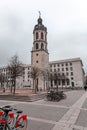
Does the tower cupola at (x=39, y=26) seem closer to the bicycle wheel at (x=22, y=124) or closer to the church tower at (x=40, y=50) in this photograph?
the church tower at (x=40, y=50)

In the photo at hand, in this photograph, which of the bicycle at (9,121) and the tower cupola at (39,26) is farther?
the tower cupola at (39,26)

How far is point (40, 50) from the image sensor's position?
5712cm

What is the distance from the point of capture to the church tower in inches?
2196

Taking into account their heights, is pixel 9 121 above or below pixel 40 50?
below

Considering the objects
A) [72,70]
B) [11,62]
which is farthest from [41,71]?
[72,70]

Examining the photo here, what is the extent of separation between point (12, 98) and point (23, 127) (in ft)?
53.5

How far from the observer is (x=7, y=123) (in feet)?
13.3

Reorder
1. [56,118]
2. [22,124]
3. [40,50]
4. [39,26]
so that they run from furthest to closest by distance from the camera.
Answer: [39,26] → [40,50] → [56,118] → [22,124]

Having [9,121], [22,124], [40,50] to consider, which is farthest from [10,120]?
[40,50]

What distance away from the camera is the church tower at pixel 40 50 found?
55769mm

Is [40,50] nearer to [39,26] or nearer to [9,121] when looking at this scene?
[39,26]

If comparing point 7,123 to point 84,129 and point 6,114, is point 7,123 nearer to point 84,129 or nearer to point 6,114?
point 6,114

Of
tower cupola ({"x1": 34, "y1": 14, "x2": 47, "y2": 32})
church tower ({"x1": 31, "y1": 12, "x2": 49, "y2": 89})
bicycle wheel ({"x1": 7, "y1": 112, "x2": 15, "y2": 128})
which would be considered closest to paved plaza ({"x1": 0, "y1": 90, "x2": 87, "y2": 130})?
bicycle wheel ({"x1": 7, "y1": 112, "x2": 15, "y2": 128})

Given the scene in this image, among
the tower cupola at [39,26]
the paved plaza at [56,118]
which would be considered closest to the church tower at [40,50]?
the tower cupola at [39,26]
